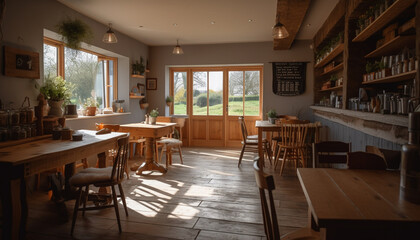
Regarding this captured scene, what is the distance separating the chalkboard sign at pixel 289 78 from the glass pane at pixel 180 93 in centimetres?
231

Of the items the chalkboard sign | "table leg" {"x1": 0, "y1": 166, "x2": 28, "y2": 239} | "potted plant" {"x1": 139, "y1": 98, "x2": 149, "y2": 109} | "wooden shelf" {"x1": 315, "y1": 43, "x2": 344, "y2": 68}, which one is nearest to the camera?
"table leg" {"x1": 0, "y1": 166, "x2": 28, "y2": 239}

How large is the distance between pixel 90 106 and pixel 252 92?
3.80 meters

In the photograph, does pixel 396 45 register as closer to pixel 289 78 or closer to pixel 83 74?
pixel 289 78

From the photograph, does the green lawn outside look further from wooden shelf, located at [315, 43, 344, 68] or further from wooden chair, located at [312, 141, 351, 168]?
wooden chair, located at [312, 141, 351, 168]

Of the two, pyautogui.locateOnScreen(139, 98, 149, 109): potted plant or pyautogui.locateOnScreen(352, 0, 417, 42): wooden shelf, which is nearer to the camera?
pyautogui.locateOnScreen(352, 0, 417, 42): wooden shelf

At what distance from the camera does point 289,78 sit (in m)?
6.61

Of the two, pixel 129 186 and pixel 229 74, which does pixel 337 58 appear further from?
pixel 129 186

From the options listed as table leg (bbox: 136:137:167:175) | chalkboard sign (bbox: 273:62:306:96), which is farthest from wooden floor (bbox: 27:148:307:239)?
chalkboard sign (bbox: 273:62:306:96)

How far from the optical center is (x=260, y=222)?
8.75 ft

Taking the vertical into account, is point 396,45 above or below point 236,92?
above

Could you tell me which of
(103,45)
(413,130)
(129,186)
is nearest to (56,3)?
(103,45)

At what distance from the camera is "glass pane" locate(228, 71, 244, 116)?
7.13 m

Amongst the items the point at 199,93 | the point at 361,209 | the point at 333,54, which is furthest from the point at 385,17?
the point at 199,93

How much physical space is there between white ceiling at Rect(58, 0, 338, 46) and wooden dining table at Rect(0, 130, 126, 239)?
2443 millimetres
